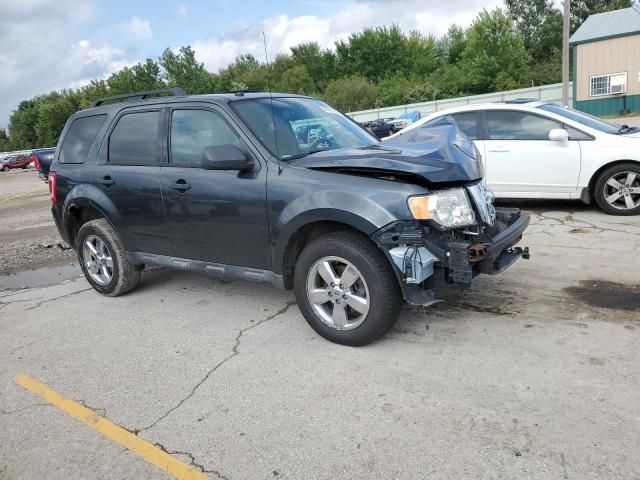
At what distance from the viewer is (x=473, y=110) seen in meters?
7.71

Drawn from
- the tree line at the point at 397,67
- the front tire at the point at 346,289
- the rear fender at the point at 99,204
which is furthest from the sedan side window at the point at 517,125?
the tree line at the point at 397,67

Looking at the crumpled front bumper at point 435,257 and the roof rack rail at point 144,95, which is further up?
the roof rack rail at point 144,95

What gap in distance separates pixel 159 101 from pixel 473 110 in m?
4.70

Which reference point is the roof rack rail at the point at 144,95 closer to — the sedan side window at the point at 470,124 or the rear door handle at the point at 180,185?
the rear door handle at the point at 180,185

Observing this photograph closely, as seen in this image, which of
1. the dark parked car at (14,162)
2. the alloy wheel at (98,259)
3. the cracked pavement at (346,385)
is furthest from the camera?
the dark parked car at (14,162)

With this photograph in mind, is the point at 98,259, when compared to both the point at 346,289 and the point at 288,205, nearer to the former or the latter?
the point at 288,205

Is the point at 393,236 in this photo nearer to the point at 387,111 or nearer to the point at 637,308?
the point at 637,308

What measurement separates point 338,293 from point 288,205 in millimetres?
746

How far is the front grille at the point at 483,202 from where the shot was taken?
3750 mm

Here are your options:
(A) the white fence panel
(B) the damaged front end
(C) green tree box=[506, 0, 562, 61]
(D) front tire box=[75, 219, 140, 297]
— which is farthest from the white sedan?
(C) green tree box=[506, 0, 562, 61]

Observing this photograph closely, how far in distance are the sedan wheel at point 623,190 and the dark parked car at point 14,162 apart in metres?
49.0

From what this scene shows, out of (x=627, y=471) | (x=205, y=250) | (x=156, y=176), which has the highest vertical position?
(x=156, y=176)

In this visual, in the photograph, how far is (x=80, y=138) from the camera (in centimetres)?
564

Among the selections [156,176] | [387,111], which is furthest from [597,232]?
[387,111]
